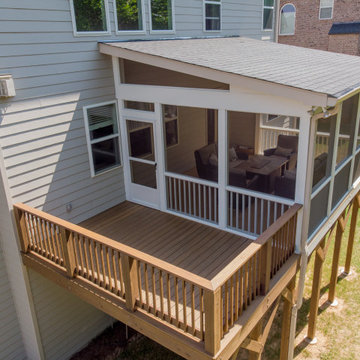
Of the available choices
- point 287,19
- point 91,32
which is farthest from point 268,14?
point 287,19

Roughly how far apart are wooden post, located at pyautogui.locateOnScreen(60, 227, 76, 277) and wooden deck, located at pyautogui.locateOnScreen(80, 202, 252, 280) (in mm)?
1161

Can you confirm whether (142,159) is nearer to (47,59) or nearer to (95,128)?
(95,128)

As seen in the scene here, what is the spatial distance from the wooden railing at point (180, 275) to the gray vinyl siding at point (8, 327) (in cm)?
91

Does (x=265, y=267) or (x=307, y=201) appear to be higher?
(x=307, y=201)

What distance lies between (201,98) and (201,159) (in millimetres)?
2770

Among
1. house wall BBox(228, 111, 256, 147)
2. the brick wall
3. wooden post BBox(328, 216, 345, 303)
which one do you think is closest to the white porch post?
wooden post BBox(328, 216, 345, 303)

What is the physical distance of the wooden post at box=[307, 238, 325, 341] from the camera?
273 inches

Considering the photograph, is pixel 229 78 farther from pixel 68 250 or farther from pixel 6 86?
pixel 68 250

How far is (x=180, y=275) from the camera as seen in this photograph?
3.97 m

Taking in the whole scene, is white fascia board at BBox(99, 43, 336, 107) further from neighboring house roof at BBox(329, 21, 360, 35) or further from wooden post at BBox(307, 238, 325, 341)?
neighboring house roof at BBox(329, 21, 360, 35)

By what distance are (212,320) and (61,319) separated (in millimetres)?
4115

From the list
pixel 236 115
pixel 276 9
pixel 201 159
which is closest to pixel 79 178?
pixel 201 159

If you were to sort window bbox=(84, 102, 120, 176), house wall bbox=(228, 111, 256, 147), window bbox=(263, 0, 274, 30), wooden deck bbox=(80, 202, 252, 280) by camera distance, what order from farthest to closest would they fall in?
window bbox=(263, 0, 274, 30) < house wall bbox=(228, 111, 256, 147) < window bbox=(84, 102, 120, 176) < wooden deck bbox=(80, 202, 252, 280)

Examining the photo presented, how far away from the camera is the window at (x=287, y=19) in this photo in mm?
21609
